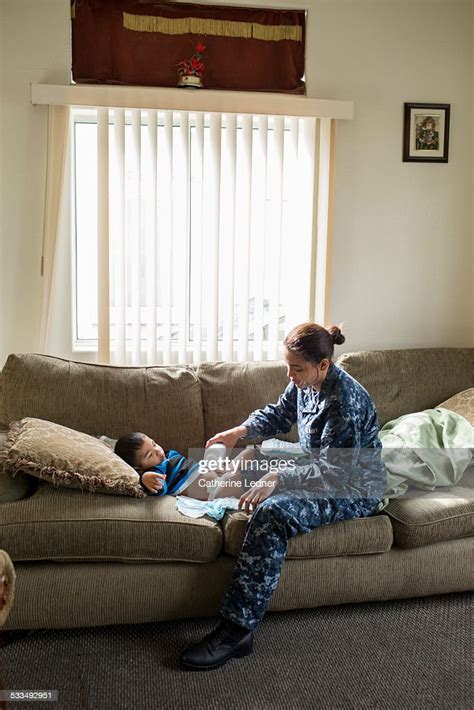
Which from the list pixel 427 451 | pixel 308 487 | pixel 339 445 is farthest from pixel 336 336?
pixel 427 451

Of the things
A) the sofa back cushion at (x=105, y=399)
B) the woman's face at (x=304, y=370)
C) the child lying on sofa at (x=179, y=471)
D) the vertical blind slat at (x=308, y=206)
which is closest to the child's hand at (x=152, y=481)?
the child lying on sofa at (x=179, y=471)

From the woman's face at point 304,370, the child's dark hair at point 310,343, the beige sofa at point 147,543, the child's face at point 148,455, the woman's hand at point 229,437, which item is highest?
the child's dark hair at point 310,343

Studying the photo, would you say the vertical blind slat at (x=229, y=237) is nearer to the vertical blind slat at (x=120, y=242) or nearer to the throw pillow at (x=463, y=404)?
the vertical blind slat at (x=120, y=242)

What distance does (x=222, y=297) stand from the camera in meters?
3.51

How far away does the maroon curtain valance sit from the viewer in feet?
10.8

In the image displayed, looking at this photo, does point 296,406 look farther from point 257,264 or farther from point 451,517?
point 257,264

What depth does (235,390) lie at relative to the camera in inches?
119

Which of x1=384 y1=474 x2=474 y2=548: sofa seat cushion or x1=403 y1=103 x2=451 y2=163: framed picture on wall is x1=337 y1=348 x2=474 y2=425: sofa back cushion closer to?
x1=384 y1=474 x2=474 y2=548: sofa seat cushion

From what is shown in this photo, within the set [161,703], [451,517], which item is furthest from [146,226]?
[161,703]

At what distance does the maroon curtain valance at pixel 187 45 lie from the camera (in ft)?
10.8

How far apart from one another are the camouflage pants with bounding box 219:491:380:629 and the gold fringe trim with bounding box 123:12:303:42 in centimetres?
226

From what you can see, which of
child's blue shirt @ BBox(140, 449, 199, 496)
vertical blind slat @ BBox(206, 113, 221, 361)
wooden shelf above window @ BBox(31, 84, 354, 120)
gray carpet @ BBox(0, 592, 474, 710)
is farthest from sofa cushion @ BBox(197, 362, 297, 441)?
wooden shelf above window @ BBox(31, 84, 354, 120)

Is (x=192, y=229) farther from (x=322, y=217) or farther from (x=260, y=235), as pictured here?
(x=322, y=217)

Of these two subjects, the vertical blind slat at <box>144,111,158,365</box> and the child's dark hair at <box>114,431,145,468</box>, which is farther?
the vertical blind slat at <box>144,111,158,365</box>
